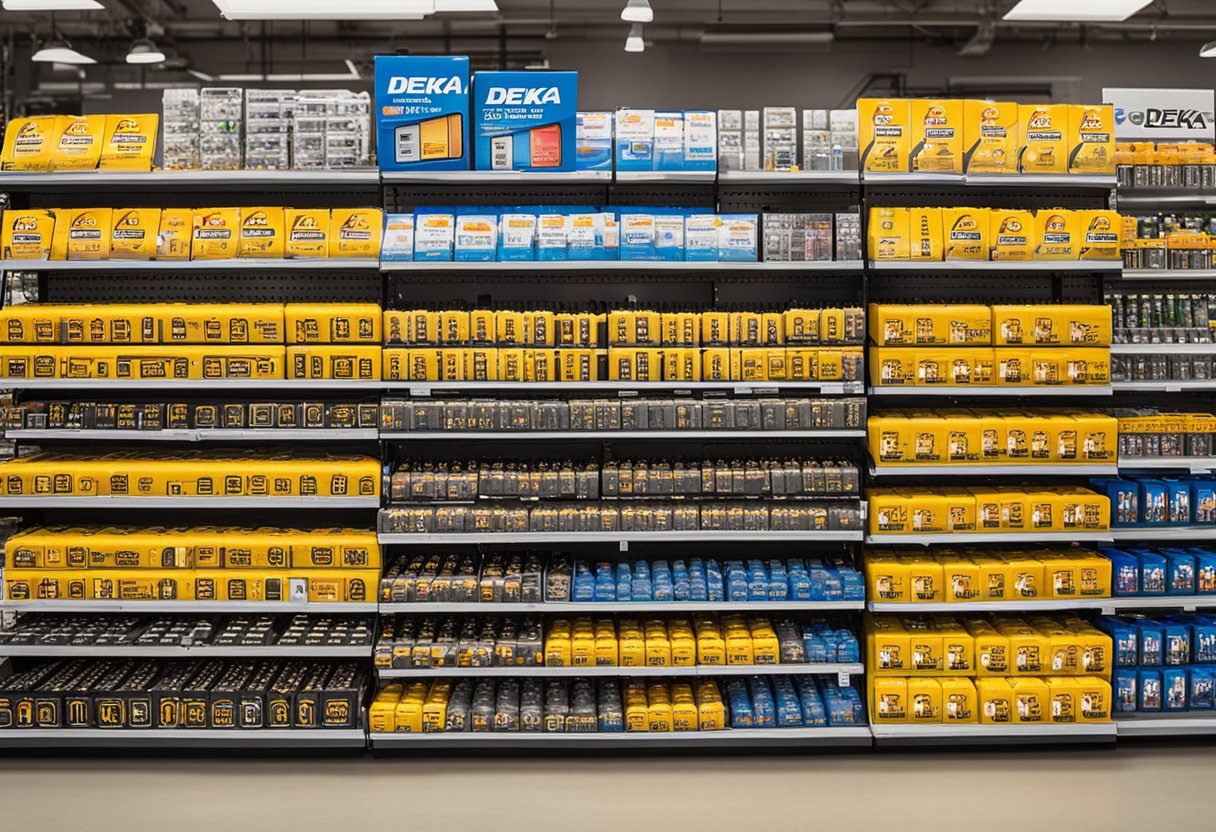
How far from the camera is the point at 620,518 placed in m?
4.22

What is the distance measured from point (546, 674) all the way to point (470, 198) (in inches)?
90.1

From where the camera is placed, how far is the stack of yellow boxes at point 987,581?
4266mm

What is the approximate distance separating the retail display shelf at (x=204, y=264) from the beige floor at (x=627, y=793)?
222cm

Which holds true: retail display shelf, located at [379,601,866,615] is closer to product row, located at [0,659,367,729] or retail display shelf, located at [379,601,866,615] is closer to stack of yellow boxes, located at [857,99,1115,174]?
product row, located at [0,659,367,729]

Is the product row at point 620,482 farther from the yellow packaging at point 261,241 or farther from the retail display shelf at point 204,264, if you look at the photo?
the yellow packaging at point 261,241

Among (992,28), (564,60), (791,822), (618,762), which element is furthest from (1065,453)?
(564,60)

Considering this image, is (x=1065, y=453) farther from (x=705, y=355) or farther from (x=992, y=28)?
(x=992, y=28)

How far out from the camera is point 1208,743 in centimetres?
438

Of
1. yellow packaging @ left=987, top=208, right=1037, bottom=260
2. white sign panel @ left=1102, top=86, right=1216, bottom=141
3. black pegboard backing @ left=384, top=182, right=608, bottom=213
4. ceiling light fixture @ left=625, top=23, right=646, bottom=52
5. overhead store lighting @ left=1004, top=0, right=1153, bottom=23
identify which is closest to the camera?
overhead store lighting @ left=1004, top=0, right=1153, bottom=23

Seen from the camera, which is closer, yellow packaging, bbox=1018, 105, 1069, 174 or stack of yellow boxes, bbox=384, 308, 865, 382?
stack of yellow boxes, bbox=384, 308, 865, 382

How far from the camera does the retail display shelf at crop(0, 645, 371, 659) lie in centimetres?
418

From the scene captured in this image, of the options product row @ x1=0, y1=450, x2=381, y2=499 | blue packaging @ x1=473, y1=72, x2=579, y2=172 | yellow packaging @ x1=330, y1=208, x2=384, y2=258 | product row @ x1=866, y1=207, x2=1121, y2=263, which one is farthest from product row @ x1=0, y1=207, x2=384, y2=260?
product row @ x1=866, y1=207, x2=1121, y2=263

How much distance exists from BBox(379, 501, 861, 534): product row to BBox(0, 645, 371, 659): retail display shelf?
57 centimetres

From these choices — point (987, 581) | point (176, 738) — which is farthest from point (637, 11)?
point (176, 738)
